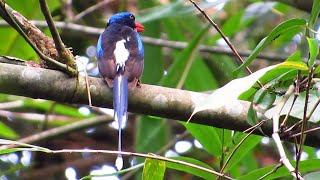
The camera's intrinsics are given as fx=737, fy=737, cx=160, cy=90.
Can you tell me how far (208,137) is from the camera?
2684 mm

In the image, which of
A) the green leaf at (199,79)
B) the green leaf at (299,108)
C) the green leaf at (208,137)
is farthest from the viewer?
the green leaf at (199,79)

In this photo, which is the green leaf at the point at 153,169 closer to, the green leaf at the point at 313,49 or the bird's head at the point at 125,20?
the green leaf at the point at 313,49

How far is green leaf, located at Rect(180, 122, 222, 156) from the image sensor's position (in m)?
2.65

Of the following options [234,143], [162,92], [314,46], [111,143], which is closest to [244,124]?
[234,143]

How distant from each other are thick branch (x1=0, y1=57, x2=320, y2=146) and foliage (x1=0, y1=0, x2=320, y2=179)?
70 millimetres

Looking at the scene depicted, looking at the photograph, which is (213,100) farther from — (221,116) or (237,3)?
(237,3)

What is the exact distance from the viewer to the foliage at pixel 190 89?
2.32 m

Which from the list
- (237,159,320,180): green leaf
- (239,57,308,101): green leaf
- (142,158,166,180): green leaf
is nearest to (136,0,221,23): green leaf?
(239,57,308,101): green leaf

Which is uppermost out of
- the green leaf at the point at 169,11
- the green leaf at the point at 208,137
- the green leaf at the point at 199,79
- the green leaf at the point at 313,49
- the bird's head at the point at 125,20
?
the bird's head at the point at 125,20

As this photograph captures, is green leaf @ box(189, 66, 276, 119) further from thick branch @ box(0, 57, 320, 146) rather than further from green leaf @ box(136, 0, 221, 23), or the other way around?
green leaf @ box(136, 0, 221, 23)

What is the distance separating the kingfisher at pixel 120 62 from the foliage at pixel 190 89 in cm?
24

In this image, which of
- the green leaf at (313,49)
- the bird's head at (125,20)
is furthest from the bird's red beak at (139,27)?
the green leaf at (313,49)

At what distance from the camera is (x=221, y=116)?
2600 millimetres

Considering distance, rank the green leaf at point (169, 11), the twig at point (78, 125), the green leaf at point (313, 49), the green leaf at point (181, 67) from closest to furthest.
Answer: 1. the green leaf at point (313, 49)
2. the green leaf at point (181, 67)
3. the green leaf at point (169, 11)
4. the twig at point (78, 125)
